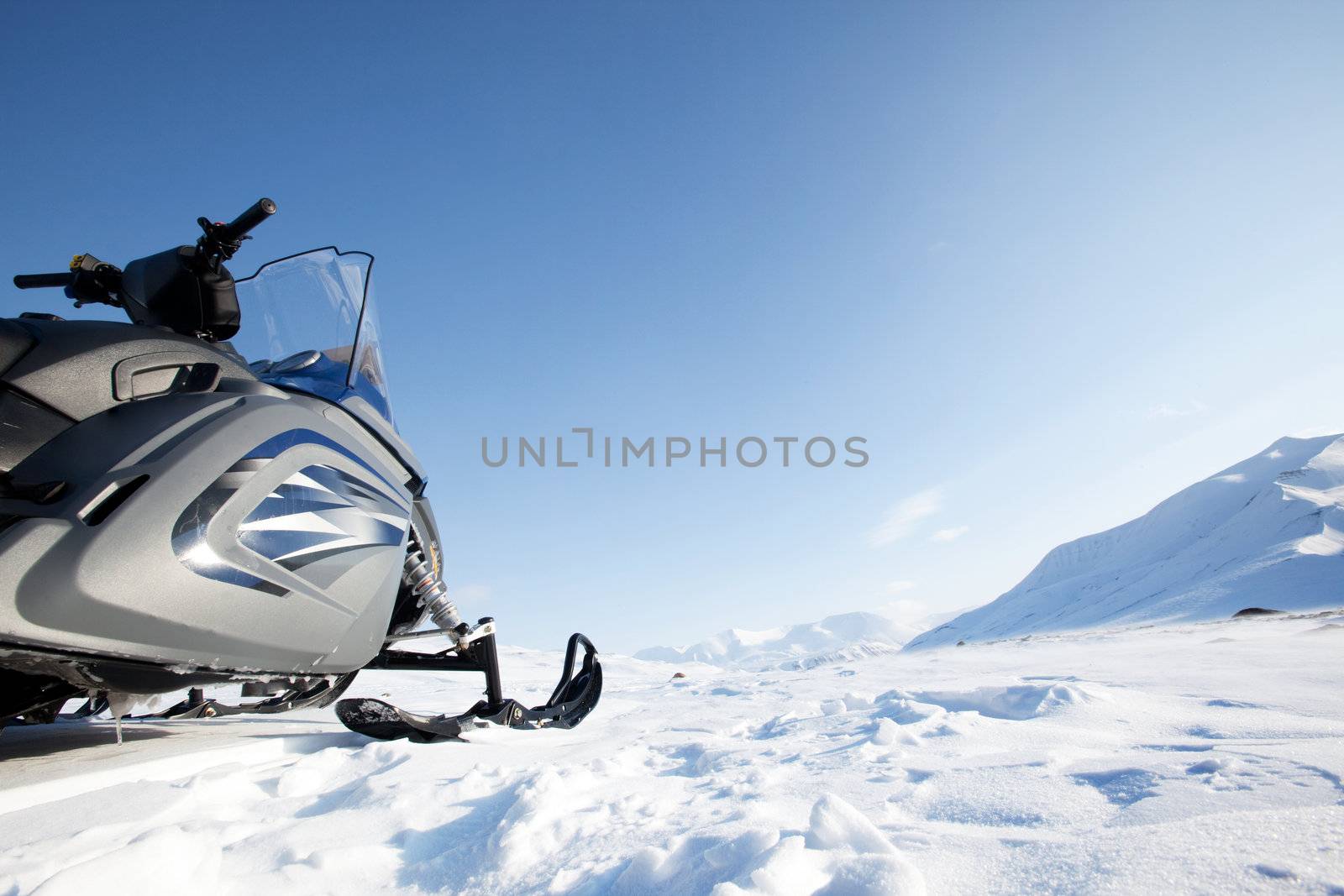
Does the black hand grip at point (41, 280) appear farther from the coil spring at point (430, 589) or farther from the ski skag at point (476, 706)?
the ski skag at point (476, 706)

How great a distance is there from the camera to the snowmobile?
4.99ft

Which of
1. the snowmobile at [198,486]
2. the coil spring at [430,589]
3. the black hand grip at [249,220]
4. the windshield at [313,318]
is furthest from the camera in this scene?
the coil spring at [430,589]

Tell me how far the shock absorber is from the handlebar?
1.63m

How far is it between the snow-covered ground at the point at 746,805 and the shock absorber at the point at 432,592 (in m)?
0.69

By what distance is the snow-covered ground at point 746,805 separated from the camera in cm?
→ 97

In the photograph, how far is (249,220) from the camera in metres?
2.04

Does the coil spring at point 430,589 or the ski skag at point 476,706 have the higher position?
the coil spring at point 430,589

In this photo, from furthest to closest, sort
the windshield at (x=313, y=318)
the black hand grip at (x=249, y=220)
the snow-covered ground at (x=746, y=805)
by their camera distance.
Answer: the windshield at (x=313, y=318) → the black hand grip at (x=249, y=220) → the snow-covered ground at (x=746, y=805)

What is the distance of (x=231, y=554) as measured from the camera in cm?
178

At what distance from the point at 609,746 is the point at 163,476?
1807mm

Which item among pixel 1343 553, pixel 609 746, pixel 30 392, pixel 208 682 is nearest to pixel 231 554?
pixel 208 682

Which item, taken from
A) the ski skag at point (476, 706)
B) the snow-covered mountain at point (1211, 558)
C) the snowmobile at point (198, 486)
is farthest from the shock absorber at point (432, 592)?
the snow-covered mountain at point (1211, 558)

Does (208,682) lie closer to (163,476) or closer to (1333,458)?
(163,476)

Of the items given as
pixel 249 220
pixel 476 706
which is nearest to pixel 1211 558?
pixel 476 706
